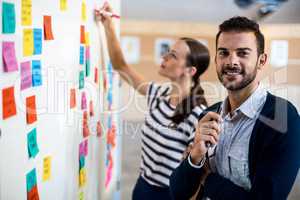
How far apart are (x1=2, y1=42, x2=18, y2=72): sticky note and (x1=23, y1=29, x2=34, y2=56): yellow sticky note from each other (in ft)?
0.19

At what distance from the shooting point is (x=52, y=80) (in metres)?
1.22

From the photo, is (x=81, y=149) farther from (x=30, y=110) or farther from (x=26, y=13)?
(x=26, y=13)

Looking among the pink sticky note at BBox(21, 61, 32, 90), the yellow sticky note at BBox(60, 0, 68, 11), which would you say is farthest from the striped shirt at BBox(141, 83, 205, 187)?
the pink sticky note at BBox(21, 61, 32, 90)

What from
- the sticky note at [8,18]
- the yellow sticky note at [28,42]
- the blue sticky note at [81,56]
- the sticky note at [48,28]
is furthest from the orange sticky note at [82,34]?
the sticky note at [8,18]

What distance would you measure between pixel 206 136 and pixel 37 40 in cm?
58

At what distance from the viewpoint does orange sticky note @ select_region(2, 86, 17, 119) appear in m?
0.94

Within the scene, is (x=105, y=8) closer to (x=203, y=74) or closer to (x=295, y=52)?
(x=203, y=74)

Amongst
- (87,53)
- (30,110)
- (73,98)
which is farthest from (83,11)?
(30,110)

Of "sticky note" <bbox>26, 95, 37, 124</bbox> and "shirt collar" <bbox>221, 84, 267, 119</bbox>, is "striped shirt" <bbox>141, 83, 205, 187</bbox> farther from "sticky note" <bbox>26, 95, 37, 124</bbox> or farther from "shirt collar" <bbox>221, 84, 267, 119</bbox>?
"sticky note" <bbox>26, 95, 37, 124</bbox>

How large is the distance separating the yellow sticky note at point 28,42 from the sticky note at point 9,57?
6cm

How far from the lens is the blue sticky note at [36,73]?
3.58 feet

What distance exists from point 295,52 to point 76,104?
0.99 m

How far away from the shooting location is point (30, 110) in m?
1.08

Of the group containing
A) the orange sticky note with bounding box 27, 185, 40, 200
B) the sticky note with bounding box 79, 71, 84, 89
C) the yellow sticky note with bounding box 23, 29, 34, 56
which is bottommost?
the orange sticky note with bounding box 27, 185, 40, 200
